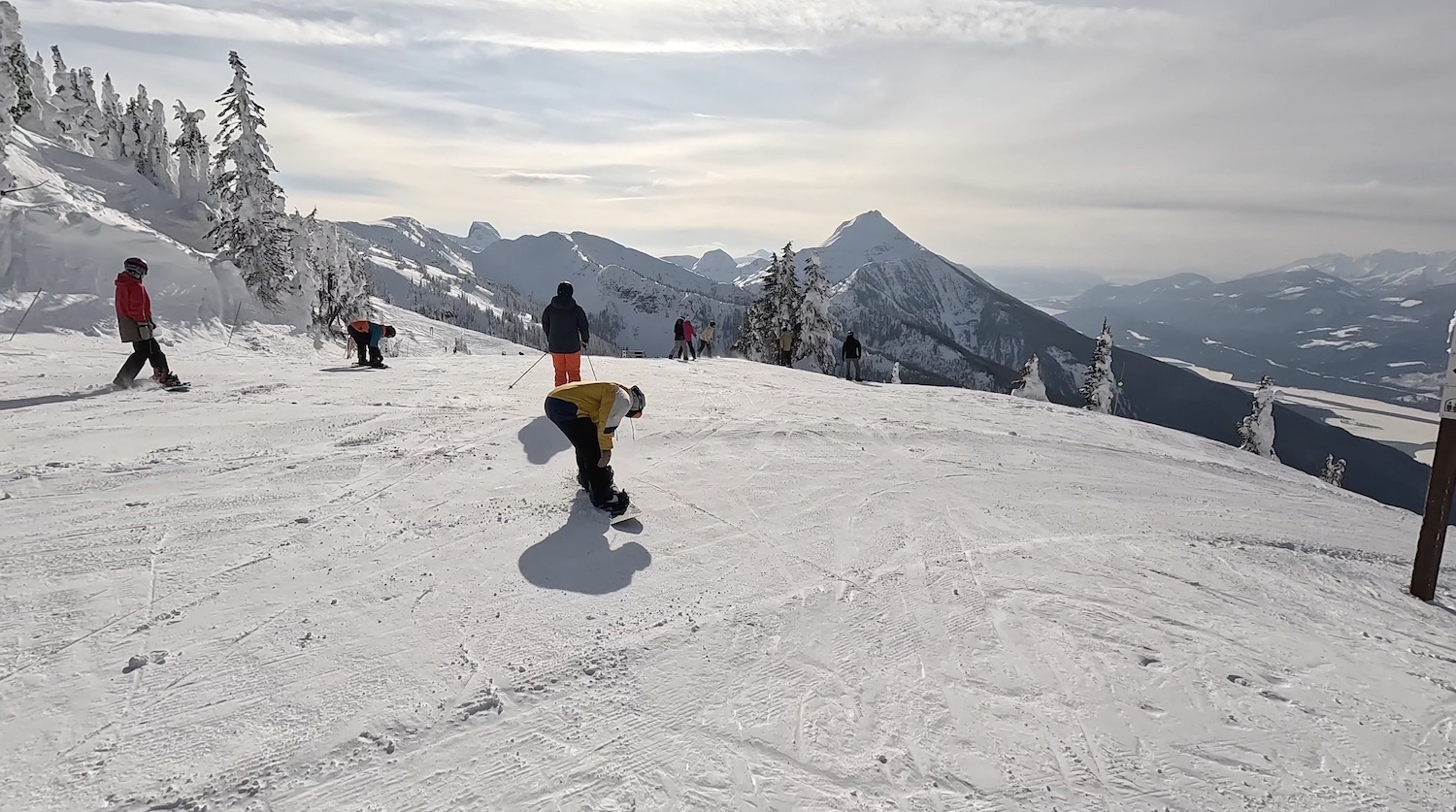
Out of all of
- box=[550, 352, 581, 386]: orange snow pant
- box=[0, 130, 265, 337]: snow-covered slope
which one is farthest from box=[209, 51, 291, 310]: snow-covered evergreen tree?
box=[550, 352, 581, 386]: orange snow pant

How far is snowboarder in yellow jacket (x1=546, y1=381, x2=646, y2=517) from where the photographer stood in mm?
5918

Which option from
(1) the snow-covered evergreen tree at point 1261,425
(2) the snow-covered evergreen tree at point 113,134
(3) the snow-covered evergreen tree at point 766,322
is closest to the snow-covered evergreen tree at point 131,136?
(2) the snow-covered evergreen tree at point 113,134

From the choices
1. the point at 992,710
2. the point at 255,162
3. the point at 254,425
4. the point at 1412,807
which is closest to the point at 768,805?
the point at 992,710

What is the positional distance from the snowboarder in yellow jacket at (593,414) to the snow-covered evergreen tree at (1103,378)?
4227 centimetres

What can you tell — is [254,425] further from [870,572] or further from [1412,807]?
[1412,807]

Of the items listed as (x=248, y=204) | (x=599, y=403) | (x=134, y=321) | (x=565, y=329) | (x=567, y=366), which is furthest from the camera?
(x=248, y=204)

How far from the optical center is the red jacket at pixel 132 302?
953cm

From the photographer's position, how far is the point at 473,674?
370 cm

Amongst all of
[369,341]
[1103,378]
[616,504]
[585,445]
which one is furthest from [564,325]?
[1103,378]

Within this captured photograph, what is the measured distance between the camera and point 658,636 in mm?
4234

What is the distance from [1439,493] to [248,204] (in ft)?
142

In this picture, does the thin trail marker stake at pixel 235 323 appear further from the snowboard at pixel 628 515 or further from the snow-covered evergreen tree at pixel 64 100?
the snow-covered evergreen tree at pixel 64 100

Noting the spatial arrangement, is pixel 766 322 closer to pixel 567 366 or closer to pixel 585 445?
pixel 567 366

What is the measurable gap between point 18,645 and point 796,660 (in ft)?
14.7
